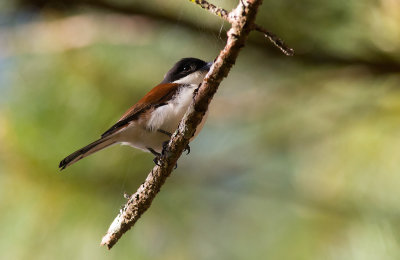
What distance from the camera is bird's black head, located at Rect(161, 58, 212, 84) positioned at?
8.31 ft

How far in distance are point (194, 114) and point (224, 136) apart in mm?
1544

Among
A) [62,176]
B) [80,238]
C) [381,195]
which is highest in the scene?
[381,195]

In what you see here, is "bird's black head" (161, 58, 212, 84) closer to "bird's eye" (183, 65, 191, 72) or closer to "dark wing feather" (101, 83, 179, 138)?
"bird's eye" (183, 65, 191, 72)

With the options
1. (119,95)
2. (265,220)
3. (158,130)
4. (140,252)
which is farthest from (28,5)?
(265,220)

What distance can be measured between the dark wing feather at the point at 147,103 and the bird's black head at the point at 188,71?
195 millimetres

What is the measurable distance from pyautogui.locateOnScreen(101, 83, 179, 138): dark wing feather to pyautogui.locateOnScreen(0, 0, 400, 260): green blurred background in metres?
0.33

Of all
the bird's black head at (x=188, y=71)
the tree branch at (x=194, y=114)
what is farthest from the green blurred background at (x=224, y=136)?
the tree branch at (x=194, y=114)

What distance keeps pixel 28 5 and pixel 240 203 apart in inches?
61.9

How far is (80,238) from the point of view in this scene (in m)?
2.57

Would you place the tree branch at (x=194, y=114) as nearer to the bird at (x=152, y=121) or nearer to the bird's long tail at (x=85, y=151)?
the bird's long tail at (x=85, y=151)

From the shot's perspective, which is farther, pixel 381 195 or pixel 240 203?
pixel 240 203

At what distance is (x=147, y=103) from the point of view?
229 cm

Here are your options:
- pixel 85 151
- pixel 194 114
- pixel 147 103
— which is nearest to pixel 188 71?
pixel 147 103

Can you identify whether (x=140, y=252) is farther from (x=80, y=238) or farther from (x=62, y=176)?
(x=62, y=176)
